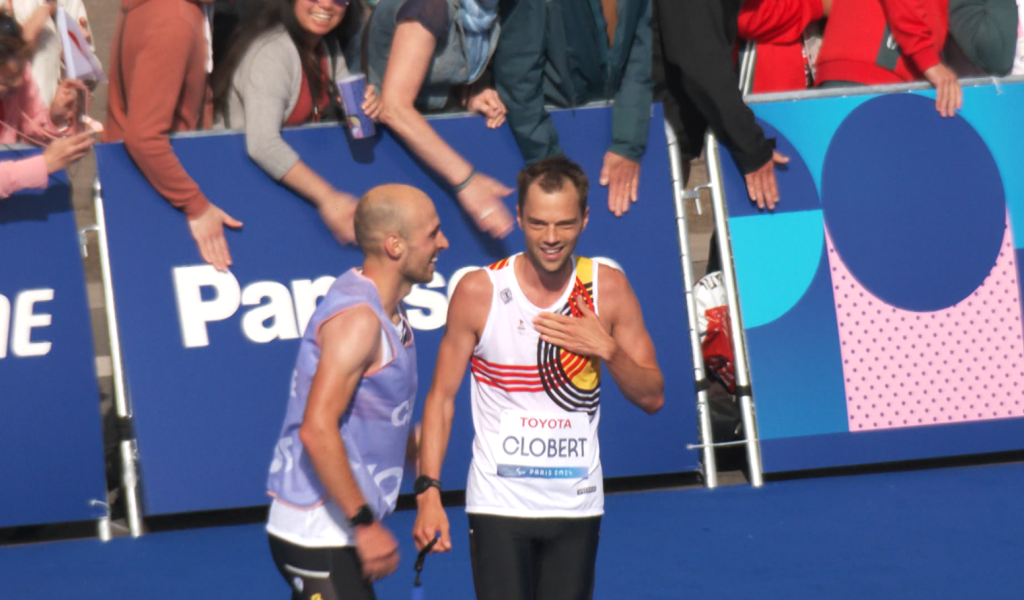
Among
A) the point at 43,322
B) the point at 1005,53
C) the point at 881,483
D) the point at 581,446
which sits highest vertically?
the point at 1005,53

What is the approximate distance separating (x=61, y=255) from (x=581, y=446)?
3114mm

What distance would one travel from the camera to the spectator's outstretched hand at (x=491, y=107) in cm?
611

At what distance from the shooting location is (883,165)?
6406 mm

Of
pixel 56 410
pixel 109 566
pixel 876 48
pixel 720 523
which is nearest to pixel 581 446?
pixel 720 523

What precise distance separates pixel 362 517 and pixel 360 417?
30 centimetres

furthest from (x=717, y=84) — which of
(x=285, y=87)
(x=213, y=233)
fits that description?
(x=213, y=233)

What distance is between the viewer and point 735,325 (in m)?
6.32

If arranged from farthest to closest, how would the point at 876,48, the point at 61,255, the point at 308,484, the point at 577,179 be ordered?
the point at 876,48
the point at 61,255
the point at 577,179
the point at 308,484

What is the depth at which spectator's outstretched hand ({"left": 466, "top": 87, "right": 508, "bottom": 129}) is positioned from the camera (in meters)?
6.11

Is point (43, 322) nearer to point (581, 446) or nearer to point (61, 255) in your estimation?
point (61, 255)

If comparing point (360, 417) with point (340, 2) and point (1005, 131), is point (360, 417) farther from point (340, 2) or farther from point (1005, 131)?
point (1005, 131)

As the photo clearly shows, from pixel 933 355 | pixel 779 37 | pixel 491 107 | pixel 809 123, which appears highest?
pixel 779 37

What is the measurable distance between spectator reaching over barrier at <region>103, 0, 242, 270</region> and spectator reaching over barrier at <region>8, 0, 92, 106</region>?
429mm

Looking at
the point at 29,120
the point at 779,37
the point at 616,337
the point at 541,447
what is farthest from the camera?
the point at 779,37
